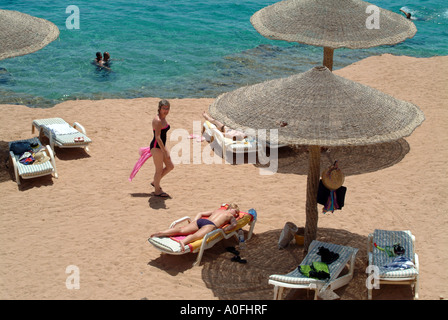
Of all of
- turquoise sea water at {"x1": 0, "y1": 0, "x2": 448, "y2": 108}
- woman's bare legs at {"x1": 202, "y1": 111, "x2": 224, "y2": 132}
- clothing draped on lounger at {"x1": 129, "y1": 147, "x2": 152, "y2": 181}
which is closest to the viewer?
clothing draped on lounger at {"x1": 129, "y1": 147, "x2": 152, "y2": 181}

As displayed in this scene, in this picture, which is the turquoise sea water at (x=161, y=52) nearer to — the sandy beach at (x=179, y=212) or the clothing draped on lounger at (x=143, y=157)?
the sandy beach at (x=179, y=212)

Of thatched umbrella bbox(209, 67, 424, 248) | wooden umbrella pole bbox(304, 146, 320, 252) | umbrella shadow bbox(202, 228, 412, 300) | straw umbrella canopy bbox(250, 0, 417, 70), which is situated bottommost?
umbrella shadow bbox(202, 228, 412, 300)

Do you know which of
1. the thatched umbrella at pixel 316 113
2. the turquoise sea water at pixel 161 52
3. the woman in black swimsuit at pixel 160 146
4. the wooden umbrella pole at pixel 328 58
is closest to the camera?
the thatched umbrella at pixel 316 113

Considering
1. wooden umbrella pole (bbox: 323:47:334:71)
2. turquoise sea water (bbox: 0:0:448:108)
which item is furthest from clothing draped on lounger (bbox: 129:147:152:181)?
turquoise sea water (bbox: 0:0:448:108)

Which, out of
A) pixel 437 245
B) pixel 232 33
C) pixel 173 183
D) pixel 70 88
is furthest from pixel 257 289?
pixel 232 33

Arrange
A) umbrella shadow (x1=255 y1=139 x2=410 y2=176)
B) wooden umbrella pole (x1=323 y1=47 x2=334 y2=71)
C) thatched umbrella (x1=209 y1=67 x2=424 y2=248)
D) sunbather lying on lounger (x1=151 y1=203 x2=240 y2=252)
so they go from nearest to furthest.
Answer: thatched umbrella (x1=209 y1=67 x2=424 y2=248), sunbather lying on lounger (x1=151 y1=203 x2=240 y2=252), wooden umbrella pole (x1=323 y1=47 x2=334 y2=71), umbrella shadow (x1=255 y1=139 x2=410 y2=176)

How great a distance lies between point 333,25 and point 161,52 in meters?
15.3

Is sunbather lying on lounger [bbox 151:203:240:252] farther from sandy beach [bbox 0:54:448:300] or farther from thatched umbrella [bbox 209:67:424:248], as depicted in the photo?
thatched umbrella [bbox 209:67:424:248]

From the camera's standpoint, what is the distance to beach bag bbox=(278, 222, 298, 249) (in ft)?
26.8

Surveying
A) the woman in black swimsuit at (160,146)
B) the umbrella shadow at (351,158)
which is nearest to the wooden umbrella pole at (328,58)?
the umbrella shadow at (351,158)

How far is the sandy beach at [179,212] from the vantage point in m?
7.28

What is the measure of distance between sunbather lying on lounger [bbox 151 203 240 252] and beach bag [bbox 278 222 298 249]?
0.75m

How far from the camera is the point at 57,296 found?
695 cm

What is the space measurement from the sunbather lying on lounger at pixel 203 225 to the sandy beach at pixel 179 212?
353 mm
